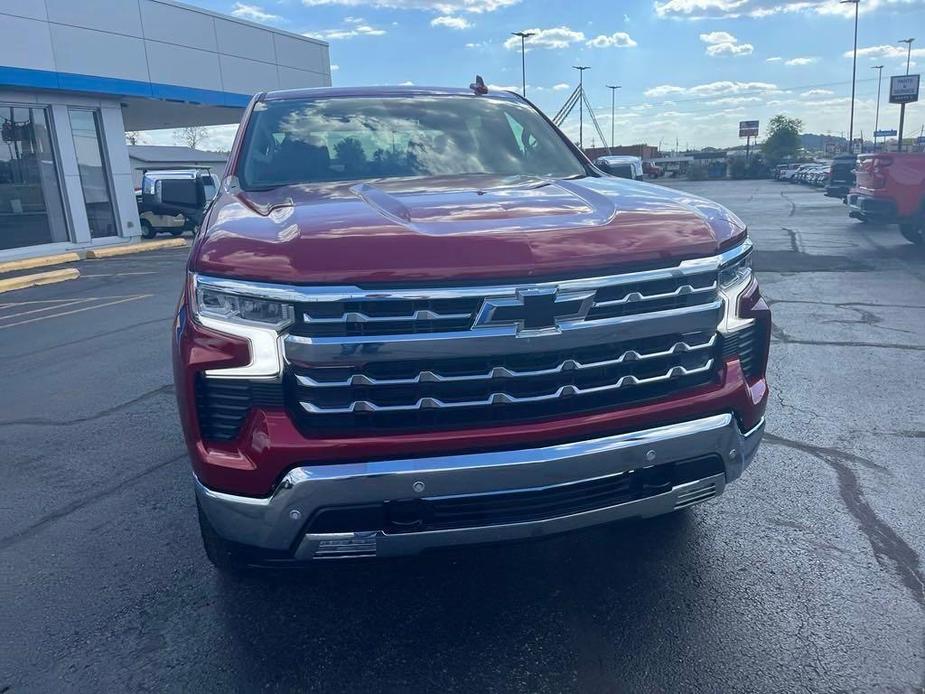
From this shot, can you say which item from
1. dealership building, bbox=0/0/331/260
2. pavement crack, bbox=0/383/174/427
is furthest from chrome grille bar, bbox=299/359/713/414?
dealership building, bbox=0/0/331/260

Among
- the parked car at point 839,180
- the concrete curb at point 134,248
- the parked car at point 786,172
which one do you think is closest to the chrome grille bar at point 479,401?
the concrete curb at point 134,248

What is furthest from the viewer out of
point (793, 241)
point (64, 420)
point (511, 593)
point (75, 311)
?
point (793, 241)

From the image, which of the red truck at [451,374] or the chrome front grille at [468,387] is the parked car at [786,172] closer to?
the red truck at [451,374]

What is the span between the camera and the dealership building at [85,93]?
58.7 ft

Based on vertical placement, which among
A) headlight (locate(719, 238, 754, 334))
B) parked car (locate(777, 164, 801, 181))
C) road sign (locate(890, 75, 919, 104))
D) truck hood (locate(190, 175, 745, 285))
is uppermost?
road sign (locate(890, 75, 919, 104))

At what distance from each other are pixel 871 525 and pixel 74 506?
388 centimetres

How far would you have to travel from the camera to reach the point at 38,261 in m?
17.3

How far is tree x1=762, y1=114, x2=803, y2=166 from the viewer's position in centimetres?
7631

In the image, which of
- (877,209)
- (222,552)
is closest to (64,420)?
(222,552)

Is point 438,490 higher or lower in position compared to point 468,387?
lower

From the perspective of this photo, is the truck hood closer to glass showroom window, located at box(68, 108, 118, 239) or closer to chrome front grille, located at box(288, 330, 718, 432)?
chrome front grille, located at box(288, 330, 718, 432)

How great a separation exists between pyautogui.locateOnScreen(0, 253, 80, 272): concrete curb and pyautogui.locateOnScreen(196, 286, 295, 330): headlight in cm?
1663

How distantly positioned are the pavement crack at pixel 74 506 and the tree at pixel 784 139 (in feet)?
263

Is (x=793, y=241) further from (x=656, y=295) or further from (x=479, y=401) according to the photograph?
(x=479, y=401)
